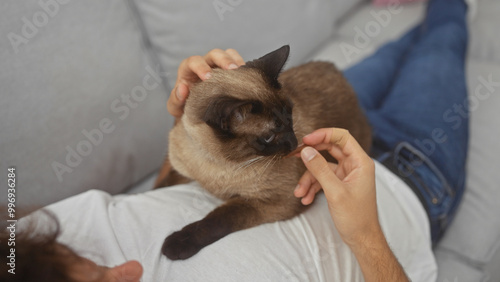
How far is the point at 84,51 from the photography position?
1.17 metres

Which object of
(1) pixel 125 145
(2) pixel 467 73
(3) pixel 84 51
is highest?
(3) pixel 84 51

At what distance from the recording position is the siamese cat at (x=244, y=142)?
89 cm

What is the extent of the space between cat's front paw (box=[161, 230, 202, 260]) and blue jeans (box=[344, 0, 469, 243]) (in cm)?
74

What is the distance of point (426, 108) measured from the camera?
1427mm

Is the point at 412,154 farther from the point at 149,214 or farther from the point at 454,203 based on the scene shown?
the point at 149,214

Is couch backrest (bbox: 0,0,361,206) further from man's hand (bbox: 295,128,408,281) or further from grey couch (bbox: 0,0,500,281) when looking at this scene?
man's hand (bbox: 295,128,408,281)

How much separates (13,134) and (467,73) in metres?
1.95

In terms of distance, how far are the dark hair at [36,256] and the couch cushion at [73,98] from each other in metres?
0.38

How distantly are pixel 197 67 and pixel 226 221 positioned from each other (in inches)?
16.4

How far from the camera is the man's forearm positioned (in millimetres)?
864

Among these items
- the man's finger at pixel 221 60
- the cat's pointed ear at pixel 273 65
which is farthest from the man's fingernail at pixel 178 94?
the cat's pointed ear at pixel 273 65

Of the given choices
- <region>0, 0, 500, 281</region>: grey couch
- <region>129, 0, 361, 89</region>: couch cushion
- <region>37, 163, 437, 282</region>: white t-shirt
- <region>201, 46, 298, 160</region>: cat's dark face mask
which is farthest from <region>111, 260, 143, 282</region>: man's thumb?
<region>129, 0, 361, 89</region>: couch cushion

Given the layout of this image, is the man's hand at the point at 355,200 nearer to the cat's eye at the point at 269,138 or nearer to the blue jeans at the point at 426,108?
the cat's eye at the point at 269,138

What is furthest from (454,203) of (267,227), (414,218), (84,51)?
(84,51)
